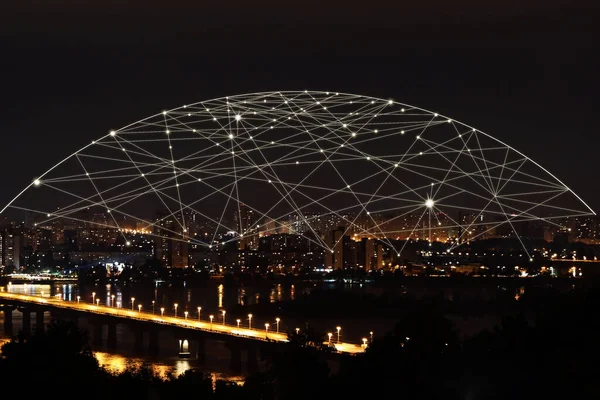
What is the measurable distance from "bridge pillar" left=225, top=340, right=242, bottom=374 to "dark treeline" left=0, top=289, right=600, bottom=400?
3382 mm

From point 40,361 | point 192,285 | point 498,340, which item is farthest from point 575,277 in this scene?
point 40,361

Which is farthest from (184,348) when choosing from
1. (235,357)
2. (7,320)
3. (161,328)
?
(7,320)

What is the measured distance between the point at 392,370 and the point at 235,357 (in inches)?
426

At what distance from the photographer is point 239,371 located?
30.8 meters

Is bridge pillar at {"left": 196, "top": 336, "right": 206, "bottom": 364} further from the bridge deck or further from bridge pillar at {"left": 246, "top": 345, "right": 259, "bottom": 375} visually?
bridge pillar at {"left": 246, "top": 345, "right": 259, "bottom": 375}

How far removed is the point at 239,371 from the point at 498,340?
24.7 feet

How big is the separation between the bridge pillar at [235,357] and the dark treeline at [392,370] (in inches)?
133

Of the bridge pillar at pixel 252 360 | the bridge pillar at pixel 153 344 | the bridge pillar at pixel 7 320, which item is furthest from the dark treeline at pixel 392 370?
the bridge pillar at pixel 7 320

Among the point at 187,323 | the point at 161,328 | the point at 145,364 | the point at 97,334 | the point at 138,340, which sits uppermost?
the point at 187,323

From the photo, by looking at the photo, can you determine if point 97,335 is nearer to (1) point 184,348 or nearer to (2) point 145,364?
(1) point 184,348

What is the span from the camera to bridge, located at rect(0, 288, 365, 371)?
3180 centimetres

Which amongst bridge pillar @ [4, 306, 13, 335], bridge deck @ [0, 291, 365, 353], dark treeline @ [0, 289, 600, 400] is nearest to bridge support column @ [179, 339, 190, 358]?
bridge deck @ [0, 291, 365, 353]

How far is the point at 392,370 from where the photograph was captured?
70.9 ft

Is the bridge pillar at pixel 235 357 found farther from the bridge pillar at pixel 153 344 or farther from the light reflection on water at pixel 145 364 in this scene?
the bridge pillar at pixel 153 344
